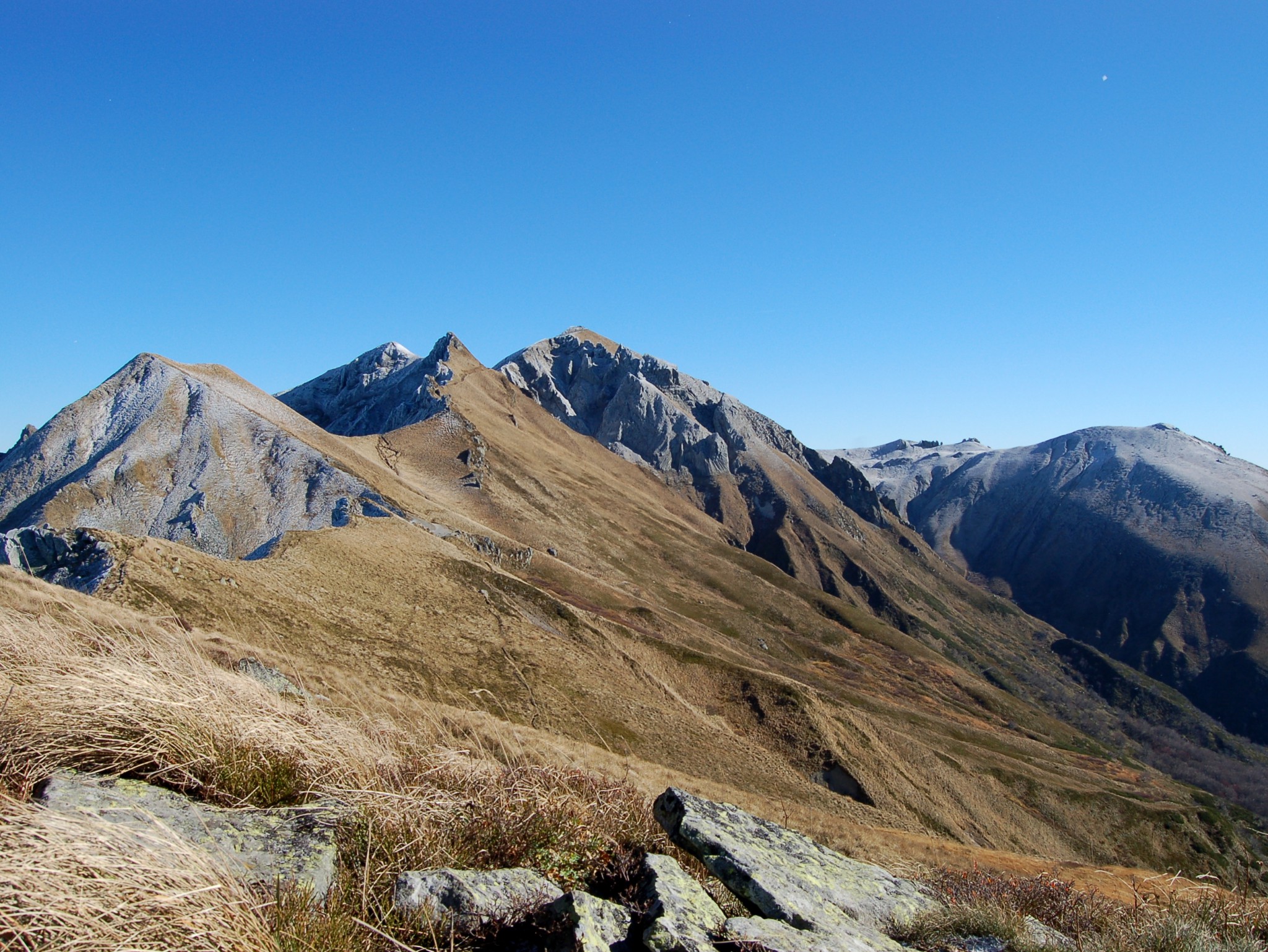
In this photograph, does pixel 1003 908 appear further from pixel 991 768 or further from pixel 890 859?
pixel 991 768

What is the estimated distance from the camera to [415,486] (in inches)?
3750

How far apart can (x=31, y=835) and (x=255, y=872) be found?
1093 millimetres

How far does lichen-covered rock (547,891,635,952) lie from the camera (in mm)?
3898

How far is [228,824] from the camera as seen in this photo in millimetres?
4508

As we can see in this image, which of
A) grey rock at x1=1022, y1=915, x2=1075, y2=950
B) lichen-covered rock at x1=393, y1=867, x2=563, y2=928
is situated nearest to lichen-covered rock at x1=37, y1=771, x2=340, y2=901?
lichen-covered rock at x1=393, y1=867, x2=563, y2=928

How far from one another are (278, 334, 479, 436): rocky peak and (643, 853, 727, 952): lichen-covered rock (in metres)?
130

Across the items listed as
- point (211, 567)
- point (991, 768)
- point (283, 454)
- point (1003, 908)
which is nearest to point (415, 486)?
point (283, 454)

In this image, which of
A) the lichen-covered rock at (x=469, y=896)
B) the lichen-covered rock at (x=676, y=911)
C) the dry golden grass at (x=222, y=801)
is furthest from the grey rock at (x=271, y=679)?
the lichen-covered rock at (x=676, y=911)

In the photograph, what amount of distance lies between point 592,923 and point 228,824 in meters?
2.44

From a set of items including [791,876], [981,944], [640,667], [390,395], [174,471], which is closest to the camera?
[981,944]

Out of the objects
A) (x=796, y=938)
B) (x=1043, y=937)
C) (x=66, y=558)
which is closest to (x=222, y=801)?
(x=796, y=938)

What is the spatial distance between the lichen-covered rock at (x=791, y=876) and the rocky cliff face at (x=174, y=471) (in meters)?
52.5

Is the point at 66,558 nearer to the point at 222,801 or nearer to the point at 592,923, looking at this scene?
the point at 222,801

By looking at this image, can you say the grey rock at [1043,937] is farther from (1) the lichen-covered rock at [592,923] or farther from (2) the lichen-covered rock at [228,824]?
(2) the lichen-covered rock at [228,824]
